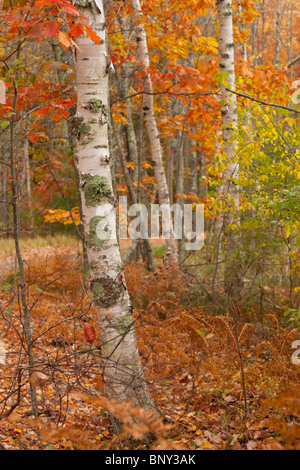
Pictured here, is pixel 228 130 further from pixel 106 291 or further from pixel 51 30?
pixel 106 291

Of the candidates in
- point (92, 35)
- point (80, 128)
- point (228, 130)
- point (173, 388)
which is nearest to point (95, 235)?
point (80, 128)

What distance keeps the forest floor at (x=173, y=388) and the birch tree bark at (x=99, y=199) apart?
0.16 m

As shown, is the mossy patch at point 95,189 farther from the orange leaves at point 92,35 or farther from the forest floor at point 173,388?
the orange leaves at point 92,35

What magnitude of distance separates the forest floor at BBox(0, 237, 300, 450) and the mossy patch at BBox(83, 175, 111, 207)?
0.49 metres

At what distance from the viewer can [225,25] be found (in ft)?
17.8

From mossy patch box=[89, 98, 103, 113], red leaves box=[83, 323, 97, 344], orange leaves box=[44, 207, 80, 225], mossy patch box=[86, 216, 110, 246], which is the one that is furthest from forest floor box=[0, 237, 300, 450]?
orange leaves box=[44, 207, 80, 225]

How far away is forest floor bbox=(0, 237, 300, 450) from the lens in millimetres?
2285

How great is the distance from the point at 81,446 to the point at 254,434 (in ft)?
5.02

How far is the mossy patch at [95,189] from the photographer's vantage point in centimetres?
282

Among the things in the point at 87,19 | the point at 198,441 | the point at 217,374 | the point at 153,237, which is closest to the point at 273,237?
the point at 217,374

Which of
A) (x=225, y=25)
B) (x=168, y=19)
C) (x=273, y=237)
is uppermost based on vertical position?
(x=168, y=19)

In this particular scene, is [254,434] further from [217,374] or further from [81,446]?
[81,446]

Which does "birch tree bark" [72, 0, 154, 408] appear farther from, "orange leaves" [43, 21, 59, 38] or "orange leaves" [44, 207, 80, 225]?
"orange leaves" [44, 207, 80, 225]

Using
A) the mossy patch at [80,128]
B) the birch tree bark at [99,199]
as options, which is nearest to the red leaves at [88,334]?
the birch tree bark at [99,199]
